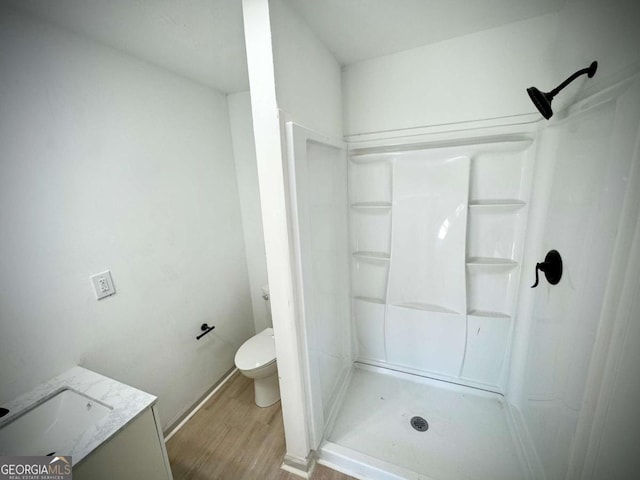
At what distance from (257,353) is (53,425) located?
1026 millimetres

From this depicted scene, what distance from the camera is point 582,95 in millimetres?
932

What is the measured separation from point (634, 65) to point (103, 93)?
2092mm

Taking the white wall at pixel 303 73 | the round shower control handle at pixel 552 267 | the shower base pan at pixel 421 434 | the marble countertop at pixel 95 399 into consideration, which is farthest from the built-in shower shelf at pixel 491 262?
the marble countertop at pixel 95 399

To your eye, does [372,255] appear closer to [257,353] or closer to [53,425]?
[257,353]

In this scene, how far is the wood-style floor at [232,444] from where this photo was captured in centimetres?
134

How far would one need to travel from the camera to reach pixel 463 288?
154 cm

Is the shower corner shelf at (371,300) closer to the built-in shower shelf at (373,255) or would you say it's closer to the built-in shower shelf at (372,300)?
the built-in shower shelf at (372,300)

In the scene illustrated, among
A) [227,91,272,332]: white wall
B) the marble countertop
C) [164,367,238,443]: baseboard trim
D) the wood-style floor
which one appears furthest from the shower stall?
[164,367,238,443]: baseboard trim

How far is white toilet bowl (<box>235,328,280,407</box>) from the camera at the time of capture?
1.67 m

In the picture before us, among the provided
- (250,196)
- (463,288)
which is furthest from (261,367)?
(463,288)

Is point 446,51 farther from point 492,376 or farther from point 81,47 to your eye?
point 492,376

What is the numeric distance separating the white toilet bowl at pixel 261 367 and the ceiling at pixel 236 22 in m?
1.95

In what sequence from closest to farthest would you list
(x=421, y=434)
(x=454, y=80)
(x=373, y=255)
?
(x=454, y=80) → (x=421, y=434) → (x=373, y=255)

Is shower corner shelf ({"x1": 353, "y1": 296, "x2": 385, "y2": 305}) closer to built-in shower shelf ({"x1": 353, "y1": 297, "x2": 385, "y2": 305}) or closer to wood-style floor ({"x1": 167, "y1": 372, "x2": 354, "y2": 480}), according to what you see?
built-in shower shelf ({"x1": 353, "y1": 297, "x2": 385, "y2": 305})
